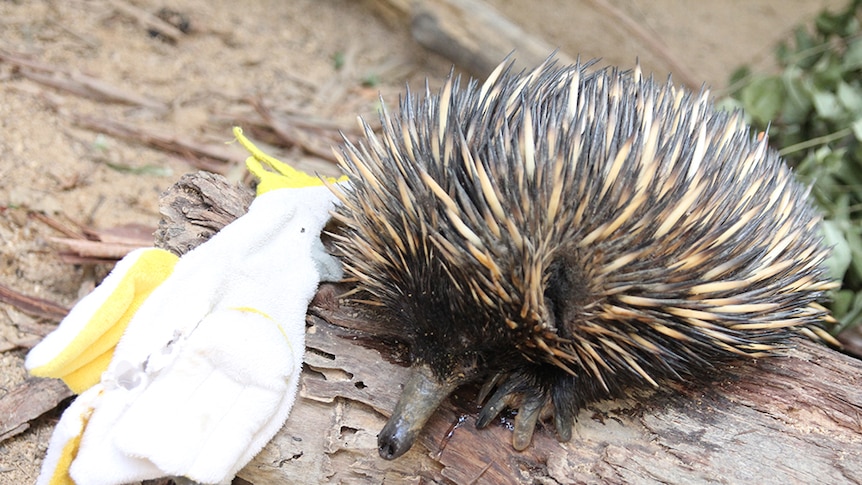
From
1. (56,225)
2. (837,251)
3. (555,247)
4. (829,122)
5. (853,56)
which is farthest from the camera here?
(853,56)

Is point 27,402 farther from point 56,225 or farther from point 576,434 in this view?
point 576,434

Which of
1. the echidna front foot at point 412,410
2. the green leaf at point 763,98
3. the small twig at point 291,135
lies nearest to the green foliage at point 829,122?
the green leaf at point 763,98

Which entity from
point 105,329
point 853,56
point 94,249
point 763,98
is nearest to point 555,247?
point 105,329

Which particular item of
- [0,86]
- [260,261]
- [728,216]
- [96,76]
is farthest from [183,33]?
[728,216]

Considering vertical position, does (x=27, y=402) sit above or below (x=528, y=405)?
below

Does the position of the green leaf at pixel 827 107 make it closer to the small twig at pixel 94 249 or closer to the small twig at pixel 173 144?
the small twig at pixel 173 144

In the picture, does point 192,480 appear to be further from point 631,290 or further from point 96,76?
point 96,76
